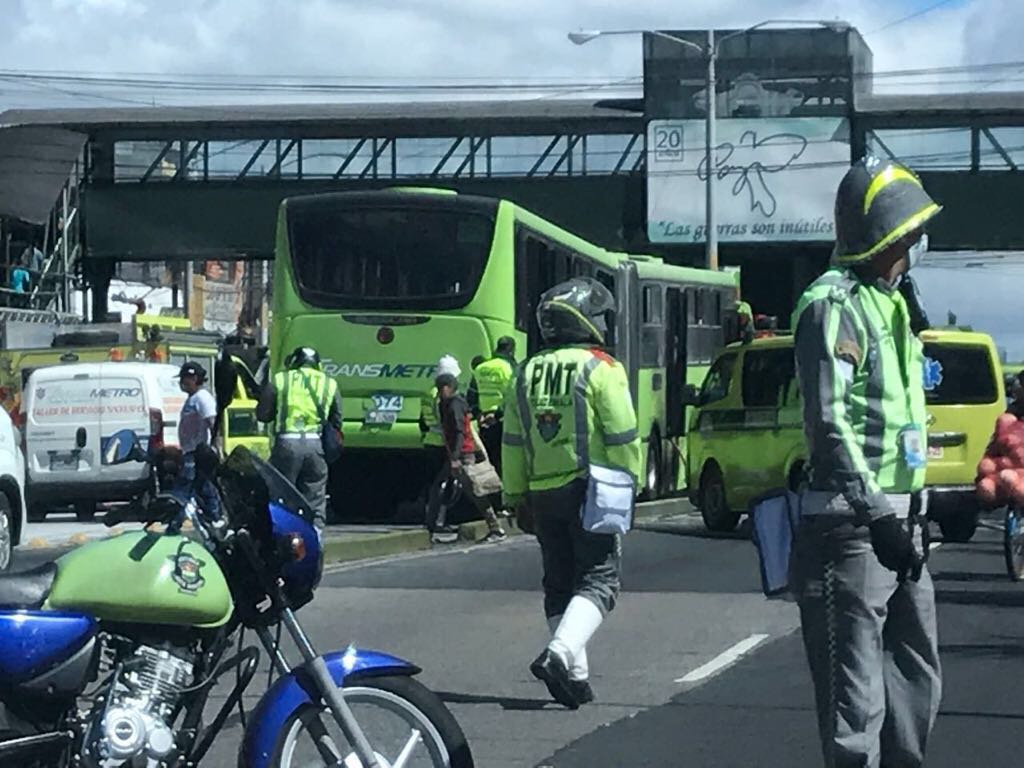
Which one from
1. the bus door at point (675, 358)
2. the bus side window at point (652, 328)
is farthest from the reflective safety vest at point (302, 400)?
the bus door at point (675, 358)

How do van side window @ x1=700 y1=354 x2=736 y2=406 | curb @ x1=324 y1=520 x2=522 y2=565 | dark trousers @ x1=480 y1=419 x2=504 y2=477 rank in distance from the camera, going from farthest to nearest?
dark trousers @ x1=480 y1=419 x2=504 y2=477 → van side window @ x1=700 y1=354 x2=736 y2=406 → curb @ x1=324 y1=520 x2=522 y2=565

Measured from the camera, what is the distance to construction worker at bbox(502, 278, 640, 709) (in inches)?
363

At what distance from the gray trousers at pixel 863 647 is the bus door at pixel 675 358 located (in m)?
22.8

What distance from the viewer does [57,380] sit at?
993 inches

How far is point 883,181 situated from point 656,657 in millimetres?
5866

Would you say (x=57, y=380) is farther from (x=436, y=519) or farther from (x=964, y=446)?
(x=964, y=446)

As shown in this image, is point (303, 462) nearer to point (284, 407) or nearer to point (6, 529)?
point (284, 407)

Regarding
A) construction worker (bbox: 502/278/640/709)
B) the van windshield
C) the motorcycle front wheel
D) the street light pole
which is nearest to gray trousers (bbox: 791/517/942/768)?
the motorcycle front wheel

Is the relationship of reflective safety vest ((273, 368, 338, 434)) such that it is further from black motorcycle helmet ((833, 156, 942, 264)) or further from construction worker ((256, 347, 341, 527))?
black motorcycle helmet ((833, 156, 942, 264))

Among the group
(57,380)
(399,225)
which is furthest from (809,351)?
(57,380)

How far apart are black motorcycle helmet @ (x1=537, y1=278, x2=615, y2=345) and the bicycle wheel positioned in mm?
6315

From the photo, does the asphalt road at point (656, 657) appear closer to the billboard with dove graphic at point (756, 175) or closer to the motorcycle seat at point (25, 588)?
the motorcycle seat at point (25, 588)

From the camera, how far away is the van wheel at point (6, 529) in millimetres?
16516

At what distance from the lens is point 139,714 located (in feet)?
19.1
